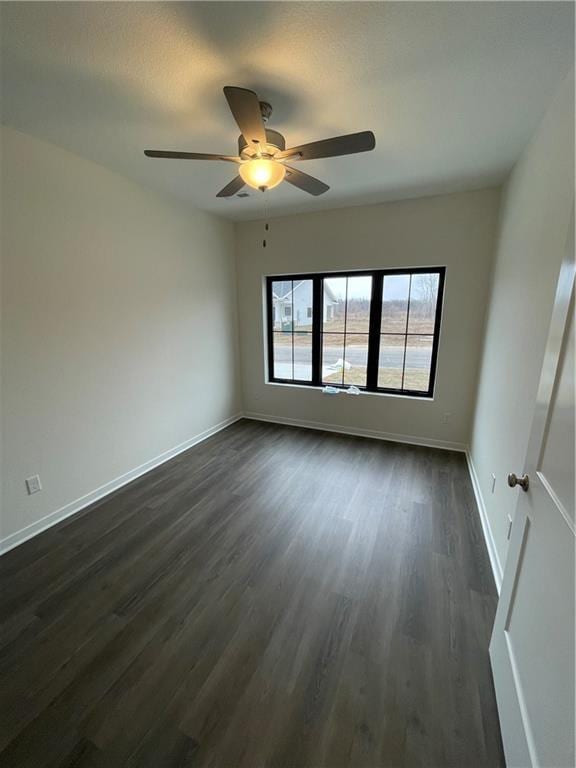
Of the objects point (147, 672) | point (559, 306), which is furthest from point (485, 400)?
point (147, 672)

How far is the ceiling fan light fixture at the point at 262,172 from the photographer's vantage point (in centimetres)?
165

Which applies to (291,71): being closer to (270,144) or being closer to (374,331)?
(270,144)

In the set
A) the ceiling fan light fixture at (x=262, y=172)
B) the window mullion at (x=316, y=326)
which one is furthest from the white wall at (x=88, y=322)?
the ceiling fan light fixture at (x=262, y=172)

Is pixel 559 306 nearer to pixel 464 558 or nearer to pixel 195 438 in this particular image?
pixel 464 558

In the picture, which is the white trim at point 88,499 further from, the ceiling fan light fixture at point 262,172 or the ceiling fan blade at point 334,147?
the ceiling fan blade at point 334,147

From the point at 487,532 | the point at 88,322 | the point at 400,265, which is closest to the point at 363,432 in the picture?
the point at 487,532

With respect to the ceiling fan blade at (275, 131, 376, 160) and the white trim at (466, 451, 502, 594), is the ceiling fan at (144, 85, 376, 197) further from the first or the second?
the white trim at (466, 451, 502, 594)

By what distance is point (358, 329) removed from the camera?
374 centimetres

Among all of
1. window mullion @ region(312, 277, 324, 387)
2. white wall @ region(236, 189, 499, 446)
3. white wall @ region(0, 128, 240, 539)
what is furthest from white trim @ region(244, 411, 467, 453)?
white wall @ region(0, 128, 240, 539)

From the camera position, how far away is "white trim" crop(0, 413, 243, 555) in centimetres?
210

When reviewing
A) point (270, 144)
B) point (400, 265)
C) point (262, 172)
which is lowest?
point (400, 265)

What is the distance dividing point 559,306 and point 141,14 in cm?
182

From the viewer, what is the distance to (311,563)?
1941 mm

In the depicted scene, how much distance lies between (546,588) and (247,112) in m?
2.03
